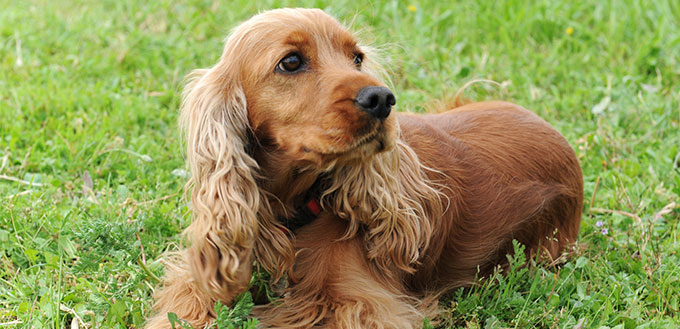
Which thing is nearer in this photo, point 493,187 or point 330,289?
point 330,289

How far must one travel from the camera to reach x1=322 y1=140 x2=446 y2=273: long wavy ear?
2875 mm

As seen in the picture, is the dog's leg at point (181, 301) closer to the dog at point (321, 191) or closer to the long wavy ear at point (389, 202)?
the dog at point (321, 191)

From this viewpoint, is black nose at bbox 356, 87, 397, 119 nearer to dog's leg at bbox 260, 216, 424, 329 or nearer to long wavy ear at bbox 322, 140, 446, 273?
long wavy ear at bbox 322, 140, 446, 273

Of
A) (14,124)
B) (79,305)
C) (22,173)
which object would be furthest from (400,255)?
(14,124)

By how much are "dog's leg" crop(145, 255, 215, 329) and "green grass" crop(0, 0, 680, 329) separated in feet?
0.31

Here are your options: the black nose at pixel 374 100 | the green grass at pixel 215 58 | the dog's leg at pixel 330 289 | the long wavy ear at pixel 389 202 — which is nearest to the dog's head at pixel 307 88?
the black nose at pixel 374 100

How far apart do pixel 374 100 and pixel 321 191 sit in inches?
22.1

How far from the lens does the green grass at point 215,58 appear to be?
123 inches

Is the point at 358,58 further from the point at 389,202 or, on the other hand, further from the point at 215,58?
the point at 215,58

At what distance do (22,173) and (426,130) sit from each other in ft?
7.02

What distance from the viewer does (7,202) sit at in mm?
3604

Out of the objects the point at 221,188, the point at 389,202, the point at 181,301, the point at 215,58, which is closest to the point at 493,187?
the point at 389,202

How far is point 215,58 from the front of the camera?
5473mm

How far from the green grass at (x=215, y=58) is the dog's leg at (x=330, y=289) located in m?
0.41
